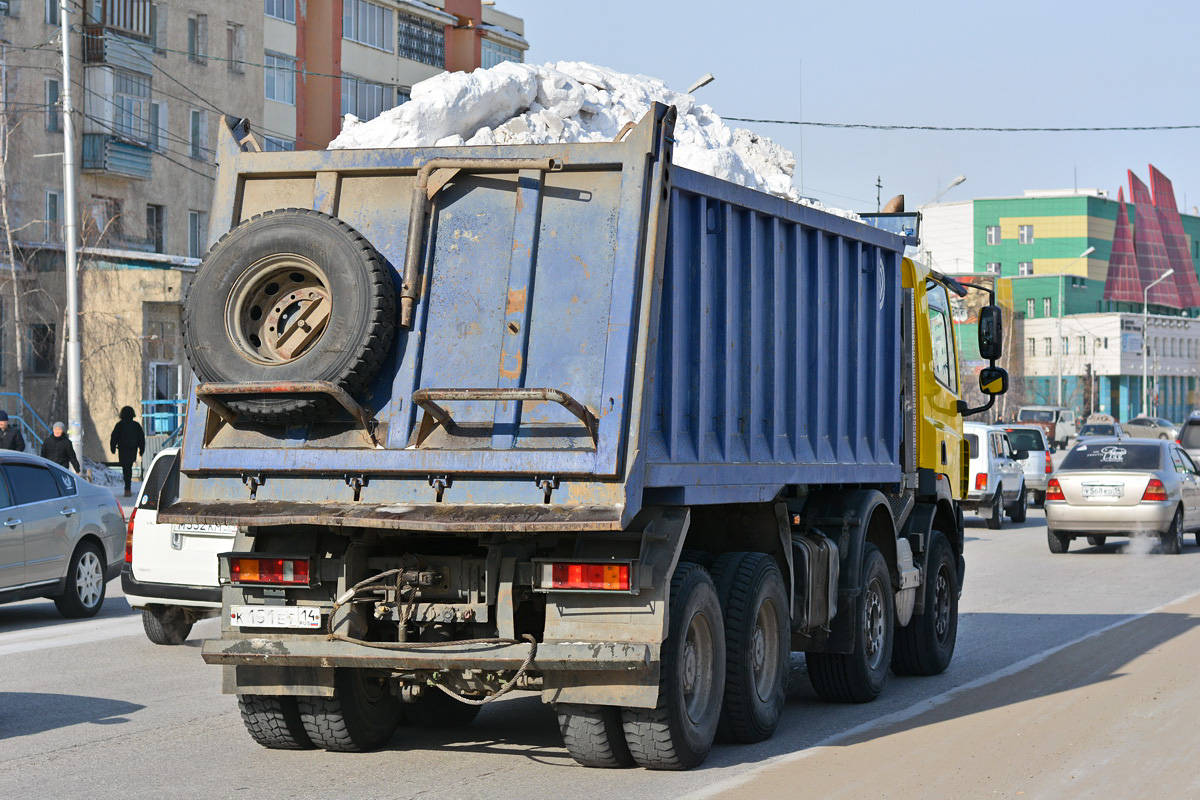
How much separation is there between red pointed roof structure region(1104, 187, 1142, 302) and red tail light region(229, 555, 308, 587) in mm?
128118

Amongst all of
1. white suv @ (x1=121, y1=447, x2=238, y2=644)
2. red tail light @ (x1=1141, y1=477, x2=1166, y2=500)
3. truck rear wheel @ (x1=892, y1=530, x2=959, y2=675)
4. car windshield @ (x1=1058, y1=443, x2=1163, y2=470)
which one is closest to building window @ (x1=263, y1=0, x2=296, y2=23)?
car windshield @ (x1=1058, y1=443, x2=1163, y2=470)

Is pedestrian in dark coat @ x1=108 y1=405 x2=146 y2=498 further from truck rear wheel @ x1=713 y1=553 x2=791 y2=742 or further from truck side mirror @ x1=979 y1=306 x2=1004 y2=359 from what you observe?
truck rear wheel @ x1=713 y1=553 x2=791 y2=742

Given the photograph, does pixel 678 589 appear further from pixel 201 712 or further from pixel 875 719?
pixel 201 712

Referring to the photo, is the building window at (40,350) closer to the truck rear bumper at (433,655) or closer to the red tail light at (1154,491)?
the red tail light at (1154,491)

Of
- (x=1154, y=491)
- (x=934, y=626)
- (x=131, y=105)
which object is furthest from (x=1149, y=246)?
(x=934, y=626)

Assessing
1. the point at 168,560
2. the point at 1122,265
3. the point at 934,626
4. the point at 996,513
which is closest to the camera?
the point at 934,626

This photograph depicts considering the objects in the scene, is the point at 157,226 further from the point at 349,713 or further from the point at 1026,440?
the point at 349,713

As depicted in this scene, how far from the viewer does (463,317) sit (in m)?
7.58

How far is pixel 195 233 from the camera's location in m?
50.7

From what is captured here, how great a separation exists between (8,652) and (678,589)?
7.15 m

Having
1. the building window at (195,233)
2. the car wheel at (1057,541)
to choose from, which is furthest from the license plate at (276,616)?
the building window at (195,233)

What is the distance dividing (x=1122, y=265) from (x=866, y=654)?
125460 mm

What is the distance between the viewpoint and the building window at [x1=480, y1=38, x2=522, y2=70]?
61.9m

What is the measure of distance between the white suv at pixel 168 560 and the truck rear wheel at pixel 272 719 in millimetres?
3556
